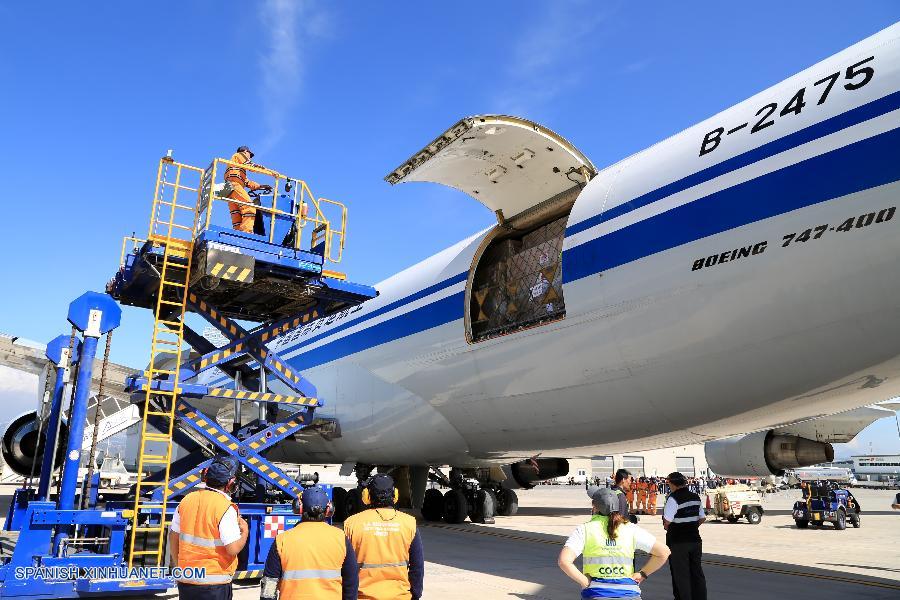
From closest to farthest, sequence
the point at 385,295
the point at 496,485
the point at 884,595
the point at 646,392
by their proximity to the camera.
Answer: the point at 884,595, the point at 646,392, the point at 385,295, the point at 496,485

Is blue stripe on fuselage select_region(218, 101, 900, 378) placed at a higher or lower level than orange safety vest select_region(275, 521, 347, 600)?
higher

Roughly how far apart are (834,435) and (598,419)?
522 centimetres

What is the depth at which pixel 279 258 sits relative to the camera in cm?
914

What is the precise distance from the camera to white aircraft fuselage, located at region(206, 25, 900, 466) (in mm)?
6359

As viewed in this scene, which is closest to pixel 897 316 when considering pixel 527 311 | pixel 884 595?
pixel 884 595

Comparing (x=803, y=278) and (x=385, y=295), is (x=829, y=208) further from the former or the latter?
(x=385, y=295)

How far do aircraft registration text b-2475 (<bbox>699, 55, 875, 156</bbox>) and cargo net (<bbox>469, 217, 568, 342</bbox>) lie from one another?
276cm

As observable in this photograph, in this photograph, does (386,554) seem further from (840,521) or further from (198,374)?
(840,521)

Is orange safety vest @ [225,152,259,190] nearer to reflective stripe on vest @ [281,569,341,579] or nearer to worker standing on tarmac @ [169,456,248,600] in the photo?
worker standing on tarmac @ [169,456,248,600]

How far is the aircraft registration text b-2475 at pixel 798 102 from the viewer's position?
662 cm

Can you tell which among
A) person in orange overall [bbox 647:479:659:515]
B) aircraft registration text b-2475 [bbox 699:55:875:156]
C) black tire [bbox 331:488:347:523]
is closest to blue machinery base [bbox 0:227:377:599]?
aircraft registration text b-2475 [bbox 699:55:875:156]

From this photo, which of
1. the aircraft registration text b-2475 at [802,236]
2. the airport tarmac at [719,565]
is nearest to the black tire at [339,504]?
the airport tarmac at [719,565]

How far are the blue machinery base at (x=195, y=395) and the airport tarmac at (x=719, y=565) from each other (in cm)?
137

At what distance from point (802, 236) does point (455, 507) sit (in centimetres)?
1164
